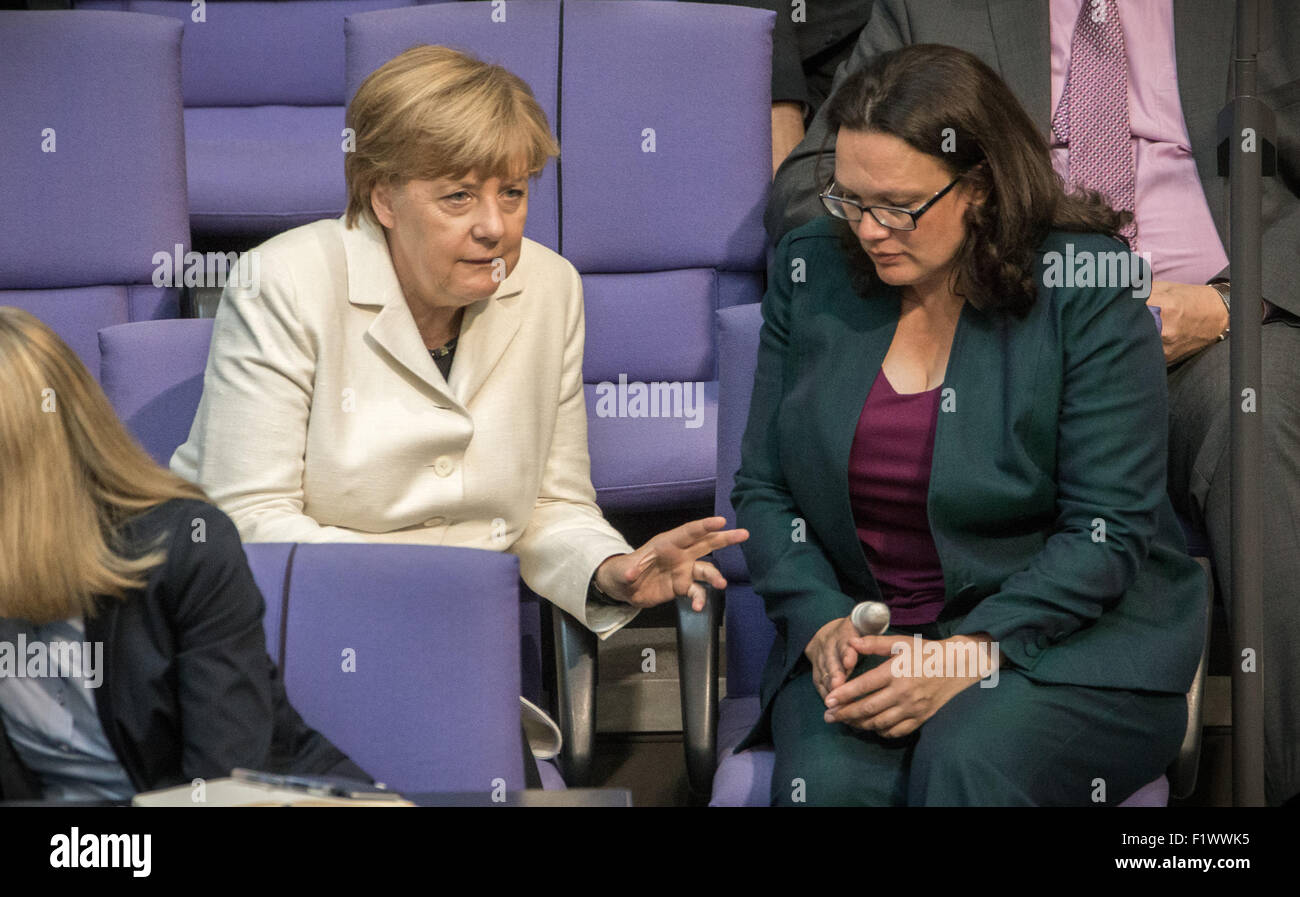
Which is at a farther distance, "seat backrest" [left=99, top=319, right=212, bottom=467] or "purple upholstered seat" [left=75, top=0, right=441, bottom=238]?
"purple upholstered seat" [left=75, top=0, right=441, bottom=238]

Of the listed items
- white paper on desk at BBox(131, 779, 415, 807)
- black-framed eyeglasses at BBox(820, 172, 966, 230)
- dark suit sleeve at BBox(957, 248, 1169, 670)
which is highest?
black-framed eyeglasses at BBox(820, 172, 966, 230)

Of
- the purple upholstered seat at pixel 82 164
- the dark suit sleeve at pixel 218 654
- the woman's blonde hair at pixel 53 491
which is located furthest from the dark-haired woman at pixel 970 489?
the purple upholstered seat at pixel 82 164

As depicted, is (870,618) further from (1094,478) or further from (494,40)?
(494,40)

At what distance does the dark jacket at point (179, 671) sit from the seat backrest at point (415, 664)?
0.10 metres

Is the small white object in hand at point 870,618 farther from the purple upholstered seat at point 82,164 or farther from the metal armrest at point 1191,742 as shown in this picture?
the purple upholstered seat at point 82,164

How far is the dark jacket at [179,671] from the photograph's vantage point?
1154 millimetres

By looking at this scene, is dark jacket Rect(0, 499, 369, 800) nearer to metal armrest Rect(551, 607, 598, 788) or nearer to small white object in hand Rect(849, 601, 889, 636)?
metal armrest Rect(551, 607, 598, 788)

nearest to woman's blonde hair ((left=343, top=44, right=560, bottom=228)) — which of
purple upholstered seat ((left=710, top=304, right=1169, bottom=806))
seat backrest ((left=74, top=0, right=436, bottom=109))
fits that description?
purple upholstered seat ((left=710, top=304, right=1169, bottom=806))

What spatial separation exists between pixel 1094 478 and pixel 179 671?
0.88 m

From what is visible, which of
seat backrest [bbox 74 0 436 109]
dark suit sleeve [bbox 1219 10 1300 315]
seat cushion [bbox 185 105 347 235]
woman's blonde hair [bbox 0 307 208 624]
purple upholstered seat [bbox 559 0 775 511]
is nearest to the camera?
woman's blonde hair [bbox 0 307 208 624]

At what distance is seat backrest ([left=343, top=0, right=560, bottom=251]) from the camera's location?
7.26 ft
